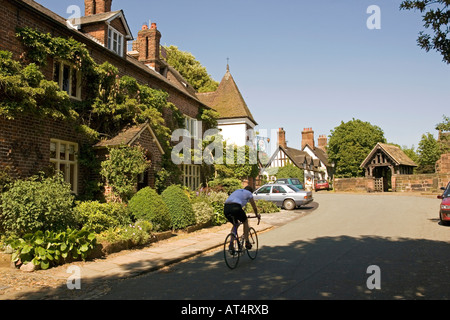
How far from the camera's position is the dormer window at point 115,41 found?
16.4 m

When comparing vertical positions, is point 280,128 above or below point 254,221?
above

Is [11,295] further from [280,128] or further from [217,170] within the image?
[280,128]

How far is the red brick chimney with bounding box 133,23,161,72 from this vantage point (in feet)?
78.0

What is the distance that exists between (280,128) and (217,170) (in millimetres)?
42207

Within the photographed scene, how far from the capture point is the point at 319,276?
677 cm

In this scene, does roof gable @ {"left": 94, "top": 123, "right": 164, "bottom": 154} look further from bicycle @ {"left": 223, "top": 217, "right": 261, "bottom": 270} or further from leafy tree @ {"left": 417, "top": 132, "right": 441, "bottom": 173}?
leafy tree @ {"left": 417, "top": 132, "right": 441, "bottom": 173}

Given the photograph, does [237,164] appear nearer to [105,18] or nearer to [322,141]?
[105,18]

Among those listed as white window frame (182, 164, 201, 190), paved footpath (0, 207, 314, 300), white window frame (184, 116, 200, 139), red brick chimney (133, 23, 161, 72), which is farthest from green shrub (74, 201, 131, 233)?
red brick chimney (133, 23, 161, 72)

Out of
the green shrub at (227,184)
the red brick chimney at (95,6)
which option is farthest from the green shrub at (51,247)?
the green shrub at (227,184)

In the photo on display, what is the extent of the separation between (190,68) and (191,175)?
2249 centimetres

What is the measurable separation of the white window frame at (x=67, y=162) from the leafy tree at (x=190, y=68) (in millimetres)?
29716

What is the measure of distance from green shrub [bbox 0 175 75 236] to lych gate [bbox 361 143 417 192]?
43732 mm

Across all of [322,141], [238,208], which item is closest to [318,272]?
[238,208]
